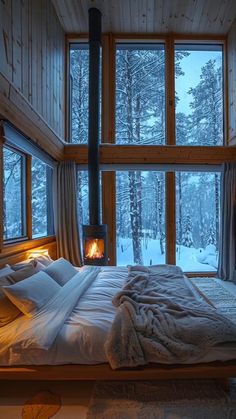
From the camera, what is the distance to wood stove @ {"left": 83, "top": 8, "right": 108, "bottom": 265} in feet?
14.5

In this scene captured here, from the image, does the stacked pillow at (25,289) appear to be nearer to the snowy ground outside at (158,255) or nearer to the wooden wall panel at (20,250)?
the wooden wall panel at (20,250)

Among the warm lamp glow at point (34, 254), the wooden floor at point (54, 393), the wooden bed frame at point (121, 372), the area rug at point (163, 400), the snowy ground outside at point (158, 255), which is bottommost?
the wooden floor at point (54, 393)

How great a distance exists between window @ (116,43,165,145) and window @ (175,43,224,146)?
31 cm


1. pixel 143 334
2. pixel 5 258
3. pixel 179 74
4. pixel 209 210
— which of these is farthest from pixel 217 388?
pixel 179 74

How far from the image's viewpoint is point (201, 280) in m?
4.79

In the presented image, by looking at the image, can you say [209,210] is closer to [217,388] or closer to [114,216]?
[114,216]

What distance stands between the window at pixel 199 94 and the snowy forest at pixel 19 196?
2.55 metres

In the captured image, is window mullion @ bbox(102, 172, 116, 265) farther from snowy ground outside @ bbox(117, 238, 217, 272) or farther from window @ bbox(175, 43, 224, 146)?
window @ bbox(175, 43, 224, 146)

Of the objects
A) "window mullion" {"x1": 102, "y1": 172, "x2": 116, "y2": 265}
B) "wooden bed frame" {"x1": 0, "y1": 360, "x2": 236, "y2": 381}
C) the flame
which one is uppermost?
"window mullion" {"x1": 102, "y1": 172, "x2": 116, "y2": 265}

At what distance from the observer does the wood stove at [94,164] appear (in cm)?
442

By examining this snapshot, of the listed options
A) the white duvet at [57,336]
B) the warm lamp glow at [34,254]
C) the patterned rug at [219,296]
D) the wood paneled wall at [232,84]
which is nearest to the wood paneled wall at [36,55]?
the warm lamp glow at [34,254]

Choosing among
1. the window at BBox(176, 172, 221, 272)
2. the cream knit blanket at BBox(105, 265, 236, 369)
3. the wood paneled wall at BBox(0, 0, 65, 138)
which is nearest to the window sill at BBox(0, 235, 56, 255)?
the cream knit blanket at BBox(105, 265, 236, 369)

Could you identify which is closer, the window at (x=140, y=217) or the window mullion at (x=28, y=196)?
the window mullion at (x=28, y=196)

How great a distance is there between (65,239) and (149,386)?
10.1ft
